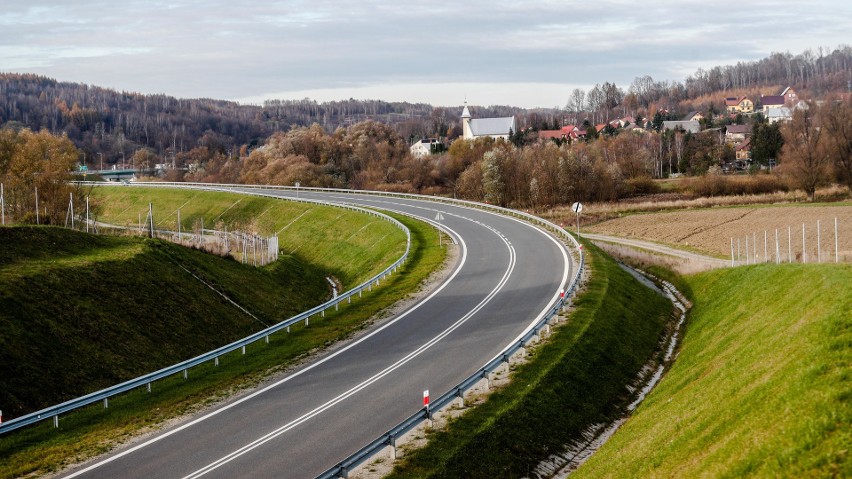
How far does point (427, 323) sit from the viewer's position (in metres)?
30.5

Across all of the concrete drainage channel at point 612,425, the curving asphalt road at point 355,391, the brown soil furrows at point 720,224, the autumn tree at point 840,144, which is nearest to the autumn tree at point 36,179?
the curving asphalt road at point 355,391

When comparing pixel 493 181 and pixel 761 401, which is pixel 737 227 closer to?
pixel 493 181

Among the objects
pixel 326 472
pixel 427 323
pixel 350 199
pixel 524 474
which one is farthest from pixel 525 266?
pixel 350 199

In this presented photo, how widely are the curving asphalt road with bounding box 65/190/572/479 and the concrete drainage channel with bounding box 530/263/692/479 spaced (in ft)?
11.9

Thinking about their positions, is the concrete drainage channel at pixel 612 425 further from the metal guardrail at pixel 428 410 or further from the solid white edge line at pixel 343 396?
the solid white edge line at pixel 343 396

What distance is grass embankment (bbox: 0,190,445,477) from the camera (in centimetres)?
1833

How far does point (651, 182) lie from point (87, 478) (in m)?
94.8

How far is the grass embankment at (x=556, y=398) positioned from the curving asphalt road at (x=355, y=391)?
1.51 metres

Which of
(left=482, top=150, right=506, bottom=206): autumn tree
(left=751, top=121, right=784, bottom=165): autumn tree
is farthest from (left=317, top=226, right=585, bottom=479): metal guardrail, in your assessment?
(left=751, top=121, right=784, bottom=165): autumn tree

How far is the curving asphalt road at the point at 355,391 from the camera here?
17172 millimetres

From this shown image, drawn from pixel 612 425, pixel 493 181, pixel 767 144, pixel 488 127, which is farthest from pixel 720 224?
pixel 488 127

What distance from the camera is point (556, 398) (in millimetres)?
22703

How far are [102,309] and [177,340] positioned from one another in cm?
273

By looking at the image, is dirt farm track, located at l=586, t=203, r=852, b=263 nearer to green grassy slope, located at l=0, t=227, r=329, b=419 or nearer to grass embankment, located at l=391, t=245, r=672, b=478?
grass embankment, located at l=391, t=245, r=672, b=478
